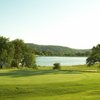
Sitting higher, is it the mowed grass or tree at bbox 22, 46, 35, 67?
tree at bbox 22, 46, 35, 67

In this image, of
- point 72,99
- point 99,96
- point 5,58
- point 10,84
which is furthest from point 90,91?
point 5,58

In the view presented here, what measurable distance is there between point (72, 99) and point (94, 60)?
4591 centimetres

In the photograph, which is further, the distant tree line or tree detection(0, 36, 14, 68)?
the distant tree line

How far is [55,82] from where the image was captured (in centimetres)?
2348

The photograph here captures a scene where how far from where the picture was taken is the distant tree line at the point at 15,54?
2805 inches

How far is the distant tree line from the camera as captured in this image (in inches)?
2805

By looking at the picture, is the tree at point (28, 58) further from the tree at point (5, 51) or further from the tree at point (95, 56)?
the tree at point (95, 56)

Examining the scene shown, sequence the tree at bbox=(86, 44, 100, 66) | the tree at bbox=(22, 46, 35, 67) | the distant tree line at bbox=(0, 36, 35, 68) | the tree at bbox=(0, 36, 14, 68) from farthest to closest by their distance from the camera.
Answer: the tree at bbox=(22, 46, 35, 67)
the distant tree line at bbox=(0, 36, 35, 68)
the tree at bbox=(0, 36, 14, 68)
the tree at bbox=(86, 44, 100, 66)

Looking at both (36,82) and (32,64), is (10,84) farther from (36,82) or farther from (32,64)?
(32,64)

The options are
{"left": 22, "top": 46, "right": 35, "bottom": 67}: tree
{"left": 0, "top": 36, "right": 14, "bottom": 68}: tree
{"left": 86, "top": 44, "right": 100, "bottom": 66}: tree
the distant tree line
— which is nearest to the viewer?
{"left": 86, "top": 44, "right": 100, "bottom": 66}: tree

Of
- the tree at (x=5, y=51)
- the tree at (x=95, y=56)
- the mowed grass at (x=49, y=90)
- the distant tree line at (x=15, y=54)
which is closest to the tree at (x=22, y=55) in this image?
the distant tree line at (x=15, y=54)

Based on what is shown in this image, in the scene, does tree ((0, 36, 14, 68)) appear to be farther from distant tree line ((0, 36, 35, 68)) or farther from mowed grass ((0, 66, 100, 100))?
mowed grass ((0, 66, 100, 100))

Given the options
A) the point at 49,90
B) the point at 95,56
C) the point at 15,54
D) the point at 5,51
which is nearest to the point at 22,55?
the point at 15,54

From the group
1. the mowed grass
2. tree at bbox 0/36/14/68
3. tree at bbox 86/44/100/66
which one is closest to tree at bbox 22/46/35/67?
tree at bbox 0/36/14/68
